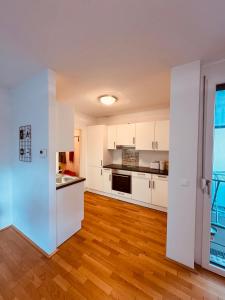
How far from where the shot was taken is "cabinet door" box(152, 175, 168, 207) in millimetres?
3141

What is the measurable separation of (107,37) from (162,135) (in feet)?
8.19

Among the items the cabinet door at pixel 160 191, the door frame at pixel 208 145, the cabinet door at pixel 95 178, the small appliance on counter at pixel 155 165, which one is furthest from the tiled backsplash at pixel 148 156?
the door frame at pixel 208 145

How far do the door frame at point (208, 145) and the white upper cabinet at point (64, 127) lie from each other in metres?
1.87

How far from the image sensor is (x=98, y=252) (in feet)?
6.53

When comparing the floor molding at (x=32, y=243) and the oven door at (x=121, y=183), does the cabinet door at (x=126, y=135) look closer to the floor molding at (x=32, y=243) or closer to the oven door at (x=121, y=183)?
the oven door at (x=121, y=183)

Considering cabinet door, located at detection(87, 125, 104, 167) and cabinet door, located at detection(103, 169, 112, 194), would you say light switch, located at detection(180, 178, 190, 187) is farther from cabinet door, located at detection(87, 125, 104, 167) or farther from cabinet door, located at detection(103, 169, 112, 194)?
cabinet door, located at detection(87, 125, 104, 167)

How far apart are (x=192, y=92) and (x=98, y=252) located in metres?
2.42

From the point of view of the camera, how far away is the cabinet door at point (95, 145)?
416 cm

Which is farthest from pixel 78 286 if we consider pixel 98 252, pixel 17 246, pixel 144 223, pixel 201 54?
pixel 201 54

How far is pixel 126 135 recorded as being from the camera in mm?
3906

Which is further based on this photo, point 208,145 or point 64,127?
point 64,127

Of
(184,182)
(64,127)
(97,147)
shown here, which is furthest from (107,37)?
(97,147)

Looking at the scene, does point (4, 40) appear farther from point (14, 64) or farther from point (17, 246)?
point (17, 246)

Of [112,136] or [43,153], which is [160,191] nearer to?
[112,136]
